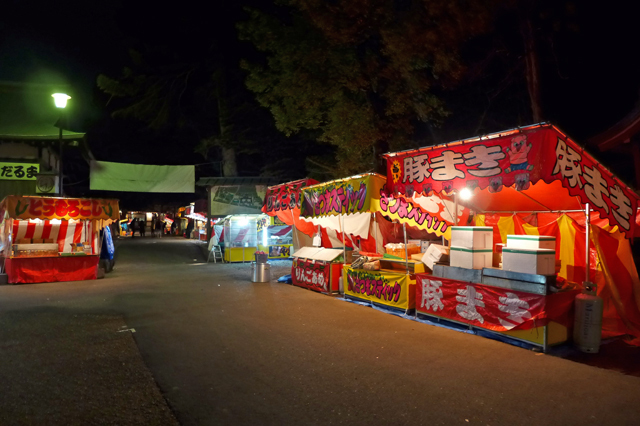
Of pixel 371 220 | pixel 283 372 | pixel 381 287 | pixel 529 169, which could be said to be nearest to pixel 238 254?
pixel 371 220

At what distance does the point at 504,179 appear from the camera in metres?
6.27

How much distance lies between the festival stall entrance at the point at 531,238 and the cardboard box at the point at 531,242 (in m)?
0.02

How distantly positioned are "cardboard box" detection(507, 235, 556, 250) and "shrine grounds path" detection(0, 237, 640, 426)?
1663mm

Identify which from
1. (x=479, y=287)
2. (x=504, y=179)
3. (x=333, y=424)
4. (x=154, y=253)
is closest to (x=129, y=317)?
(x=333, y=424)

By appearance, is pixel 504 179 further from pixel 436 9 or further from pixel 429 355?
pixel 436 9

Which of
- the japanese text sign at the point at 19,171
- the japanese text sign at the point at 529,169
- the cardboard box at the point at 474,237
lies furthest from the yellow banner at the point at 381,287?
the japanese text sign at the point at 19,171

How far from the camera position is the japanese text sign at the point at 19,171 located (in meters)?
16.3

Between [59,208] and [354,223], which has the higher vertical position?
[59,208]

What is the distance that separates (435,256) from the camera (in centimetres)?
831

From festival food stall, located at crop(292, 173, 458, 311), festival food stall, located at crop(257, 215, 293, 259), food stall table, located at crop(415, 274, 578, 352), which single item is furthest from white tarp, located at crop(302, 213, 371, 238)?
festival food stall, located at crop(257, 215, 293, 259)

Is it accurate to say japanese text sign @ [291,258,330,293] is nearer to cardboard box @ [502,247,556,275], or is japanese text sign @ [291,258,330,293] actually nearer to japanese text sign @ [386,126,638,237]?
japanese text sign @ [386,126,638,237]

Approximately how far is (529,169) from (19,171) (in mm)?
18963

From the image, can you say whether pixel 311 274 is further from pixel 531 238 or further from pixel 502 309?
pixel 531 238

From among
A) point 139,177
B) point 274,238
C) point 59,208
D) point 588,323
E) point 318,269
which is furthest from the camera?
point 274,238
